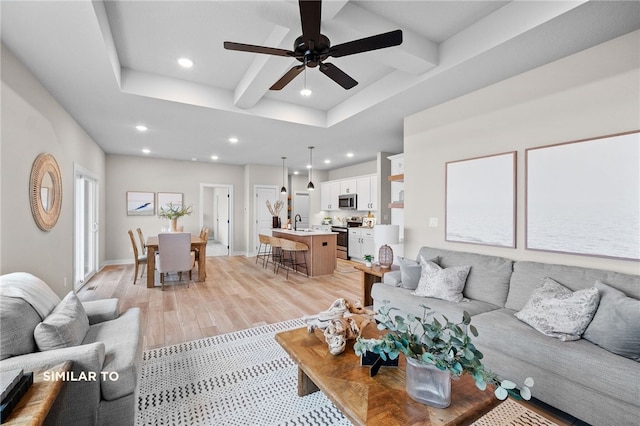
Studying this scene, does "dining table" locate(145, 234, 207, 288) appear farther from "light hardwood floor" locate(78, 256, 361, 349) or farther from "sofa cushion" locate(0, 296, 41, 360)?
"sofa cushion" locate(0, 296, 41, 360)

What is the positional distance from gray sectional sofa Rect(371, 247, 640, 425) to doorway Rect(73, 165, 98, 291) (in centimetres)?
551

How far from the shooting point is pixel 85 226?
532 cm

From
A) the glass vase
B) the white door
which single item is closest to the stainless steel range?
the white door

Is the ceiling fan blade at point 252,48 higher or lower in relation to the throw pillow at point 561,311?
higher

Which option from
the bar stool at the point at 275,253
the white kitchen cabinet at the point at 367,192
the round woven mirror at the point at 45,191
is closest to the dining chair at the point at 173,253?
the round woven mirror at the point at 45,191

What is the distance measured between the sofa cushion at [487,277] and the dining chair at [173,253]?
162 inches

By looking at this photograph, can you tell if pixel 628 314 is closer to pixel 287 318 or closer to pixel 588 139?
pixel 588 139

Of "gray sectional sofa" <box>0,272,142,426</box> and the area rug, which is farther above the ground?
"gray sectional sofa" <box>0,272,142,426</box>

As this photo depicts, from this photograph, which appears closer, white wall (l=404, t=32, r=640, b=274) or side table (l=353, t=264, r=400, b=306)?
→ white wall (l=404, t=32, r=640, b=274)

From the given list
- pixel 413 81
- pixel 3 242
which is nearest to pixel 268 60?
pixel 413 81

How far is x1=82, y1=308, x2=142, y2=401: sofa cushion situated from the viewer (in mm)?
1568

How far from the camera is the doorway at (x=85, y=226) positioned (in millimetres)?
4829

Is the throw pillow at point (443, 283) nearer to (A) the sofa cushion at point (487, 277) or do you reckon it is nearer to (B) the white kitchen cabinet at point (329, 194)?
(A) the sofa cushion at point (487, 277)

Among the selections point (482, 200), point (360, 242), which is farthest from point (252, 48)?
point (360, 242)
